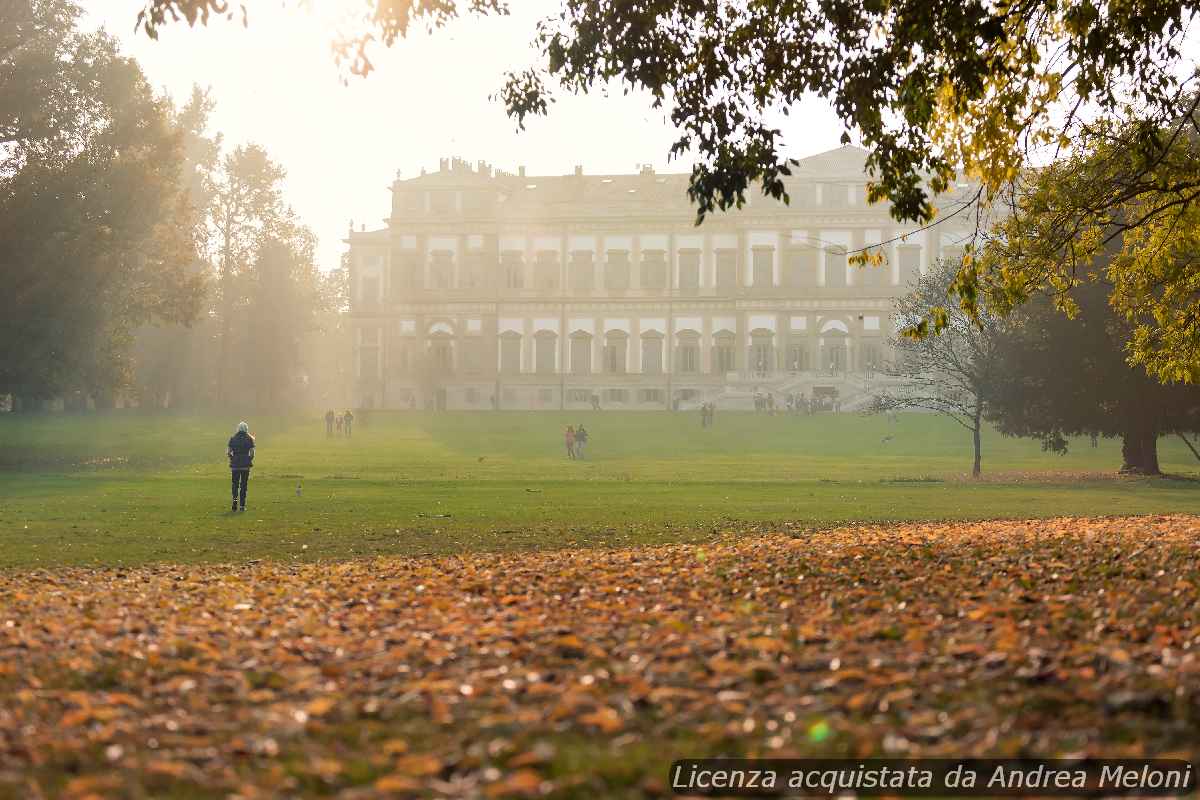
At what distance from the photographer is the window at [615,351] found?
97.2 meters

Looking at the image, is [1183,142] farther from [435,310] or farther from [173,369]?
[435,310]

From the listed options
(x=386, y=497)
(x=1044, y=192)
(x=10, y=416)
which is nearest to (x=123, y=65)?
(x=386, y=497)

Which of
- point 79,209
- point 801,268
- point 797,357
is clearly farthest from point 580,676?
point 801,268

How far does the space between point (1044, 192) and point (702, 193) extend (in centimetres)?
566

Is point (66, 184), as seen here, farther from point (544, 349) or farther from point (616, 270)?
point (616, 270)

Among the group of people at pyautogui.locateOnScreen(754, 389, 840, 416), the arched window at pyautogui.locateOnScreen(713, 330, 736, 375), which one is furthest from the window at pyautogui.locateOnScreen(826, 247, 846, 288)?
the group of people at pyautogui.locateOnScreen(754, 389, 840, 416)

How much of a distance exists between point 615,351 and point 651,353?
274 centimetres

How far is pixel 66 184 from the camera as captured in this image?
1531 inches

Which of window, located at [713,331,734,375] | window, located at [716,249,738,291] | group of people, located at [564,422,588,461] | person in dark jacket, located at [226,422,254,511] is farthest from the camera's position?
window, located at [716,249,738,291]

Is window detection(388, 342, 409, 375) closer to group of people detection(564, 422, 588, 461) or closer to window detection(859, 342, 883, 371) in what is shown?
window detection(859, 342, 883, 371)

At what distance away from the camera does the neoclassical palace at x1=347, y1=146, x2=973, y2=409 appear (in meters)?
95.6

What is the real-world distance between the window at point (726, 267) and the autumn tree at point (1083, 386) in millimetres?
57773

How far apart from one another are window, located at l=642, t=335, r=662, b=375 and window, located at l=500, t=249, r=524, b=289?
11.4 meters

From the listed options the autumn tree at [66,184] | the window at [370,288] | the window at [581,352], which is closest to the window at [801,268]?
the window at [581,352]
